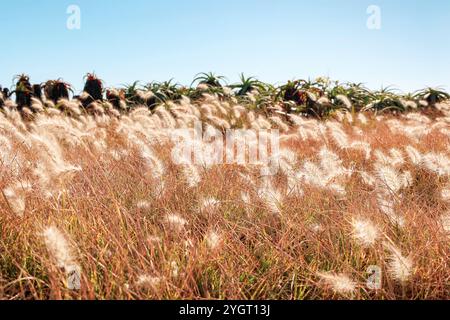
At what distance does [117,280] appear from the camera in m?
1.81

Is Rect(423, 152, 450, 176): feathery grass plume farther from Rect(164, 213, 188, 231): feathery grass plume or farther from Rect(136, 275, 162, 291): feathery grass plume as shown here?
Rect(136, 275, 162, 291): feathery grass plume

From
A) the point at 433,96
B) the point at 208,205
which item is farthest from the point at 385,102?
the point at 208,205

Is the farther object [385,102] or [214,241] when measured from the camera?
[385,102]

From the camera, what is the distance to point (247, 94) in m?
9.70

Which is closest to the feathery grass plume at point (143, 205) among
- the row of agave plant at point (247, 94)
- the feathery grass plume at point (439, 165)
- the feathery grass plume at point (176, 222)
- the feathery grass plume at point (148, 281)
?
the feathery grass plume at point (176, 222)

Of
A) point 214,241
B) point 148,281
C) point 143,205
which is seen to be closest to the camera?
point 148,281

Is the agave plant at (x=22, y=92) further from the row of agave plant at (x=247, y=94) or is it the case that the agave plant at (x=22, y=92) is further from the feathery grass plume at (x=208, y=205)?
the feathery grass plume at (x=208, y=205)

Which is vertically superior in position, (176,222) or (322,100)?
(176,222)

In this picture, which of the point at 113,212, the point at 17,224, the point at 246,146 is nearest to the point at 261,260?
the point at 113,212

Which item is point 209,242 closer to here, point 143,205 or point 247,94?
point 143,205

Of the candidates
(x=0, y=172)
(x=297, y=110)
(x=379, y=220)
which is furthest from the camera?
(x=297, y=110)

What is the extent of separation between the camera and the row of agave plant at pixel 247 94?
9.07 metres
